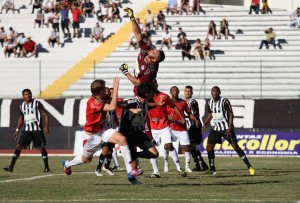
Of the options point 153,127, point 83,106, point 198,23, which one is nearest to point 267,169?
point 153,127

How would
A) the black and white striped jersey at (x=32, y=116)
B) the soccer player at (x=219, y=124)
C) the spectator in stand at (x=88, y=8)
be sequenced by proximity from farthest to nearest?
the spectator in stand at (x=88, y=8), the black and white striped jersey at (x=32, y=116), the soccer player at (x=219, y=124)

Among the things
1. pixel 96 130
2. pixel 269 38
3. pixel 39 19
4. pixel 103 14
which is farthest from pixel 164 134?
pixel 39 19

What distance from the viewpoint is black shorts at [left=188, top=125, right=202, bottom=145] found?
25.7 metres

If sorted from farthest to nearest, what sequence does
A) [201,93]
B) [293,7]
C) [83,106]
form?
[293,7]
[201,93]
[83,106]

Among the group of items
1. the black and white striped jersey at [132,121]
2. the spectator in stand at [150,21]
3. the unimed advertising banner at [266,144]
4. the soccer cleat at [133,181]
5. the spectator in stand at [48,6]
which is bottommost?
the unimed advertising banner at [266,144]

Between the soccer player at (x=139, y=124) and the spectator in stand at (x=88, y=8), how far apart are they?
33568 millimetres

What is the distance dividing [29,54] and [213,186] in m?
31.9

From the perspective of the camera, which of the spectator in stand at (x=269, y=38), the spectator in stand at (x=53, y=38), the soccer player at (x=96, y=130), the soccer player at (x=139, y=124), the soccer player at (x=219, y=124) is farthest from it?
the spectator in stand at (x=53, y=38)

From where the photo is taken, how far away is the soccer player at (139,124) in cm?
1831

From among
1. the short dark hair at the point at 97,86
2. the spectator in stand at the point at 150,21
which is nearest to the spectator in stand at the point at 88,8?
the spectator in stand at the point at 150,21

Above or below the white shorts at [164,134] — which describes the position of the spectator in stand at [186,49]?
above

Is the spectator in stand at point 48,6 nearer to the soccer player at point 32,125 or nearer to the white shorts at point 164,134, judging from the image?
the soccer player at point 32,125

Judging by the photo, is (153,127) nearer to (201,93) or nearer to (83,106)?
(83,106)

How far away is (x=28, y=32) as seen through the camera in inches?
2003
